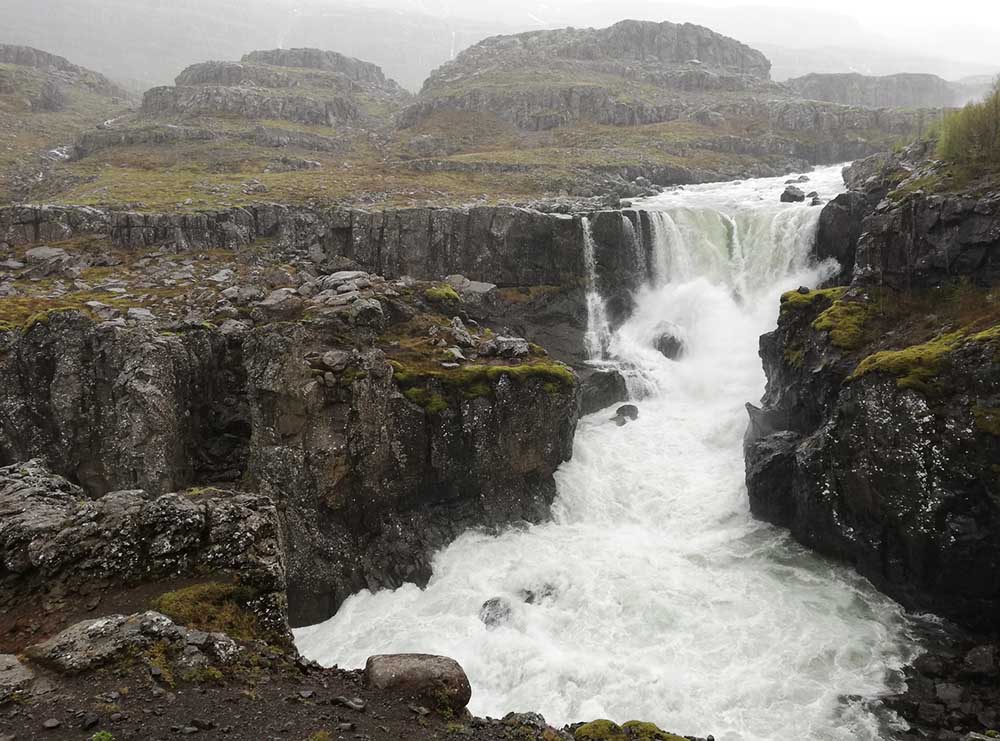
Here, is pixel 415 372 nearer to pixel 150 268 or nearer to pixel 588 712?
pixel 588 712

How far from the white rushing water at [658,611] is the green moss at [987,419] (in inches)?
314

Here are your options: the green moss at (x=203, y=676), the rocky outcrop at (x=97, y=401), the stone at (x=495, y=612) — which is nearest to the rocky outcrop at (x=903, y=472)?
the stone at (x=495, y=612)

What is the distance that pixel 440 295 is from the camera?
129 ft

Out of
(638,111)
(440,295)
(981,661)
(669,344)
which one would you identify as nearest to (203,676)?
(981,661)

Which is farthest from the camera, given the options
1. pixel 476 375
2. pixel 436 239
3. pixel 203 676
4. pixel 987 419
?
pixel 436 239

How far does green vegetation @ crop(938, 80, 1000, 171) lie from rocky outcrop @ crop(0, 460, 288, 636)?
40.0 metres

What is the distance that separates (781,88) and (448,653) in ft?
464

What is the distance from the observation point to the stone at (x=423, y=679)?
43.2ft

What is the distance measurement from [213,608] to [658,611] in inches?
706

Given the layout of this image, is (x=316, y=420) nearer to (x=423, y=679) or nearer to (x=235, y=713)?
(x=423, y=679)

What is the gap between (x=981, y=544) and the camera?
890 inches

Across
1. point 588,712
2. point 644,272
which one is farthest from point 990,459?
point 644,272

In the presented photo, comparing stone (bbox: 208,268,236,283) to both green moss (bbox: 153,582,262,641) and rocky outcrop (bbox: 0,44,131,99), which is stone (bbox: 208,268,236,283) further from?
rocky outcrop (bbox: 0,44,131,99)

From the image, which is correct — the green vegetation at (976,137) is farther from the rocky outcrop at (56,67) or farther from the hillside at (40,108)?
the rocky outcrop at (56,67)
